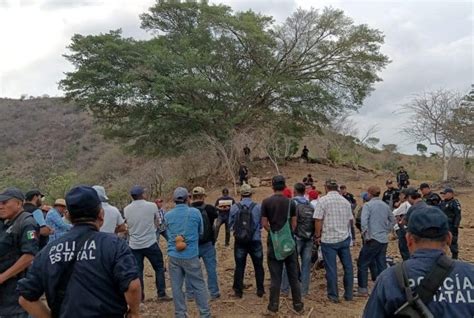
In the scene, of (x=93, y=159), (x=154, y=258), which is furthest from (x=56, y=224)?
(x=93, y=159)

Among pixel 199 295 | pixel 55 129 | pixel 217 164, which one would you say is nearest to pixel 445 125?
pixel 217 164

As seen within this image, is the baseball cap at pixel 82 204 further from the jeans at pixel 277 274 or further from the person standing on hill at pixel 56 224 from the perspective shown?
the person standing on hill at pixel 56 224

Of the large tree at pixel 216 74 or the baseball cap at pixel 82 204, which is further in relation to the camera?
the large tree at pixel 216 74

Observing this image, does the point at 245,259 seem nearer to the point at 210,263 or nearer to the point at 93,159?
the point at 210,263

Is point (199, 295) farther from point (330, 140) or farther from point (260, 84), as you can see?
point (330, 140)

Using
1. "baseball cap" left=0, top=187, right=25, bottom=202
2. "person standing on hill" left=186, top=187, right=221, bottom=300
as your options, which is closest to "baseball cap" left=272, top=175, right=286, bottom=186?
"person standing on hill" left=186, top=187, right=221, bottom=300

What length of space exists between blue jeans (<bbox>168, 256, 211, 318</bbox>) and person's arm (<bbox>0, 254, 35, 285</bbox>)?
222 centimetres

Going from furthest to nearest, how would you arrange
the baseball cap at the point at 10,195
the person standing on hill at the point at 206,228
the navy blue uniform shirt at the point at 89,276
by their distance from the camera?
the person standing on hill at the point at 206,228 → the baseball cap at the point at 10,195 → the navy blue uniform shirt at the point at 89,276

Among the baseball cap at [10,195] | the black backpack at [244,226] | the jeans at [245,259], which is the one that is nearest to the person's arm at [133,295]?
the baseball cap at [10,195]

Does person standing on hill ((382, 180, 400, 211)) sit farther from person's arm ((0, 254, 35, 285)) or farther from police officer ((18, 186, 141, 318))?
police officer ((18, 186, 141, 318))

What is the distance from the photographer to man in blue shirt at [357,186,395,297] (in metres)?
7.54

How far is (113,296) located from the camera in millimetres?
3061

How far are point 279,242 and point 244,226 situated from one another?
0.77 meters

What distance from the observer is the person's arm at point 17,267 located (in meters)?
4.04
